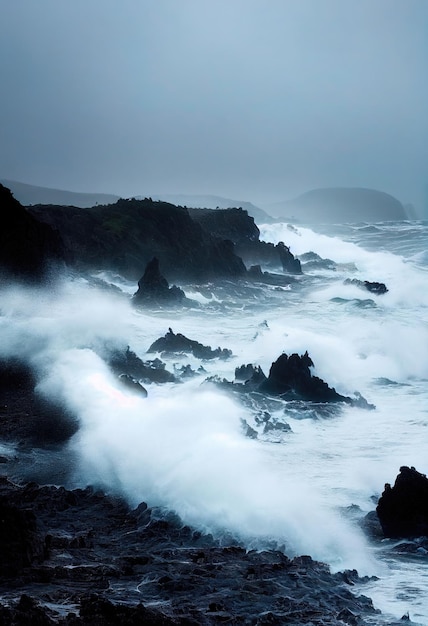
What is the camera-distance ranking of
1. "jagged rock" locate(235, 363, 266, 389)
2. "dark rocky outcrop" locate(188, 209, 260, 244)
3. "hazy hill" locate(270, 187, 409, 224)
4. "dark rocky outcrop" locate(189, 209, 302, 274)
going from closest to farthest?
"jagged rock" locate(235, 363, 266, 389), "dark rocky outcrop" locate(189, 209, 302, 274), "dark rocky outcrop" locate(188, 209, 260, 244), "hazy hill" locate(270, 187, 409, 224)

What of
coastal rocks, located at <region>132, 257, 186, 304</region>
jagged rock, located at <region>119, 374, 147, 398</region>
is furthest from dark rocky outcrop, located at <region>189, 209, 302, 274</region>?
jagged rock, located at <region>119, 374, 147, 398</region>

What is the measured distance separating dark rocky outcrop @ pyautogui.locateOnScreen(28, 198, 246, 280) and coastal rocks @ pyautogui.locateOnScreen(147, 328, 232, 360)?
13641 millimetres

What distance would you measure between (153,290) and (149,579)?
2647 centimetres

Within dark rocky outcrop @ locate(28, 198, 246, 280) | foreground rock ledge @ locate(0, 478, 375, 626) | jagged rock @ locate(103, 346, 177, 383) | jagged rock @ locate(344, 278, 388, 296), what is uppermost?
dark rocky outcrop @ locate(28, 198, 246, 280)

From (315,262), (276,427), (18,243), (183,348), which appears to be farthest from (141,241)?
(276,427)

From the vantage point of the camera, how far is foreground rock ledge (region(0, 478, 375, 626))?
317 inches

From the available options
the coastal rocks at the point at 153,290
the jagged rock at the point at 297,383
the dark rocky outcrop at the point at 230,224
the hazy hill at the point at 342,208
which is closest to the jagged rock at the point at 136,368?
the jagged rock at the point at 297,383

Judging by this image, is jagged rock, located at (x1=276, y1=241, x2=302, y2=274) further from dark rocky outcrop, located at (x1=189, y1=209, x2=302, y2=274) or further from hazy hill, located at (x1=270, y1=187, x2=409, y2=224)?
hazy hill, located at (x1=270, y1=187, x2=409, y2=224)

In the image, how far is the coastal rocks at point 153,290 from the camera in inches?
1379

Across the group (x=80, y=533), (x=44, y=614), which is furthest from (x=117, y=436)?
(x=44, y=614)

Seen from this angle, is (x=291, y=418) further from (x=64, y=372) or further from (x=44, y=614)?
(x=44, y=614)

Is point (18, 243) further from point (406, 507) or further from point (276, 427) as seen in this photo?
point (406, 507)

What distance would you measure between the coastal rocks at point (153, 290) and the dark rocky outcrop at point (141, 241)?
15.9ft

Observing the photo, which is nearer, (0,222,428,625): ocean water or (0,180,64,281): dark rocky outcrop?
(0,222,428,625): ocean water
